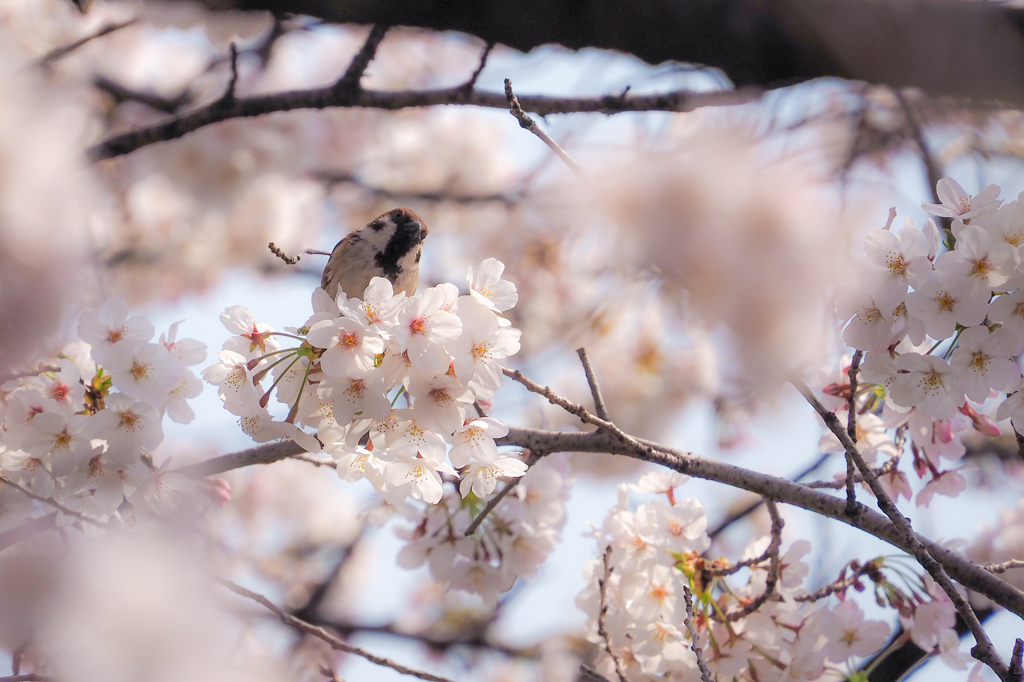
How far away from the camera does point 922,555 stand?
92 cm

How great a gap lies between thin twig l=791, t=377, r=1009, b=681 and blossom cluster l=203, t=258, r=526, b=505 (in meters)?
0.40

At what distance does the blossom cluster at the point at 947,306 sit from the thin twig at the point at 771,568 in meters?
0.29

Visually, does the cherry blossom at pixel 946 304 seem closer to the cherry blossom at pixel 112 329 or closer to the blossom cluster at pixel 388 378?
the blossom cluster at pixel 388 378

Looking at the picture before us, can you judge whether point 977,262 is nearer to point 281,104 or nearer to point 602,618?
point 602,618

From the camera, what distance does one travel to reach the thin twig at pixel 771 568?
116 cm

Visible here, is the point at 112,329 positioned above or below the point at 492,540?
above

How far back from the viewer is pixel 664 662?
1.31m

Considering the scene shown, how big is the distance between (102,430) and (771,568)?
1.07 m

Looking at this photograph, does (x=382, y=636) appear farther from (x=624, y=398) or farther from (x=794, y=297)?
(x=794, y=297)

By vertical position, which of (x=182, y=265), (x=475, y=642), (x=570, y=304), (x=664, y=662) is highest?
(x=664, y=662)

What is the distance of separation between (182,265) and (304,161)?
3.45 feet

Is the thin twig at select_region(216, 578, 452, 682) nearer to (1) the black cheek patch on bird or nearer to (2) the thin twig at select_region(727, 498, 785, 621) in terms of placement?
(2) the thin twig at select_region(727, 498, 785, 621)

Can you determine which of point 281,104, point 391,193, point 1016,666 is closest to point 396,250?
point 281,104

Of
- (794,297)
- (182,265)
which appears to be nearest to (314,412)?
(794,297)
